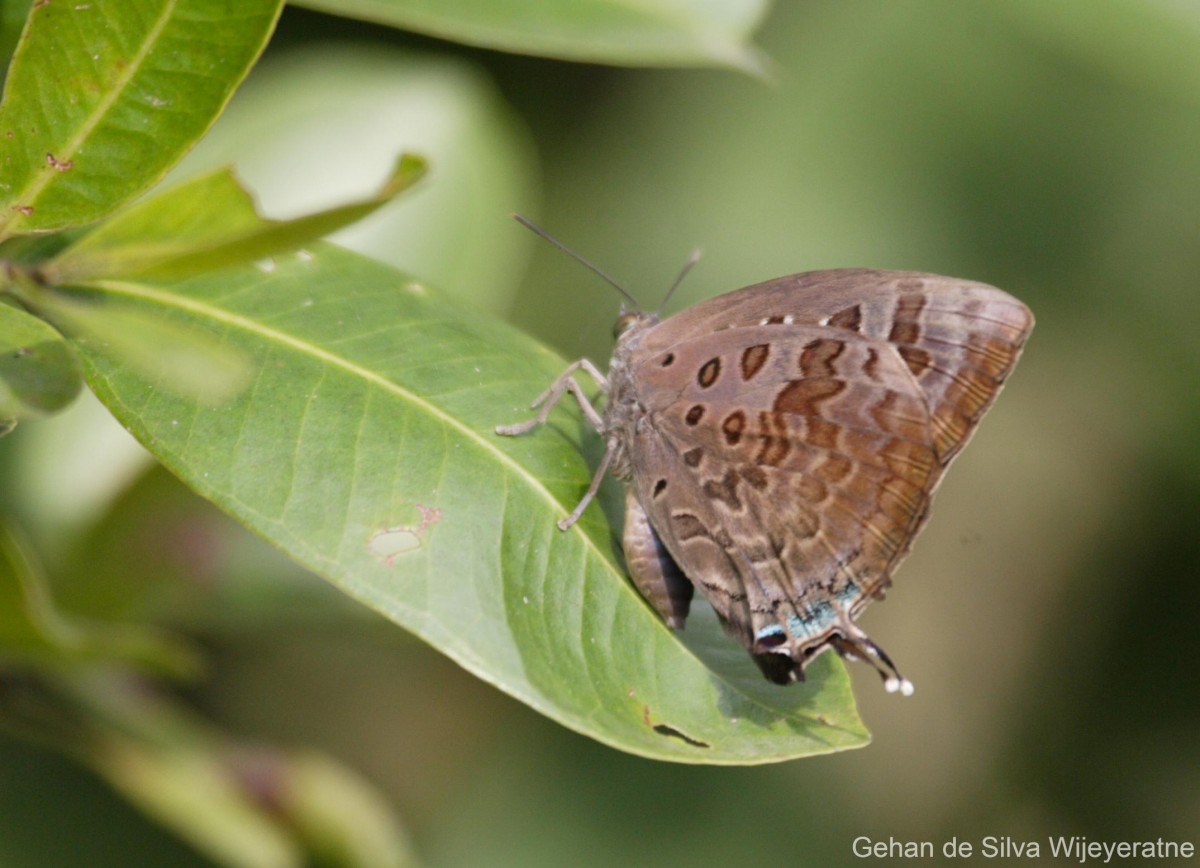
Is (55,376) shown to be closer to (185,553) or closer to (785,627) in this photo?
(785,627)

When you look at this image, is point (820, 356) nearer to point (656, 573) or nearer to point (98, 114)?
point (656, 573)

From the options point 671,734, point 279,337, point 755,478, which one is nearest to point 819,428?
point 755,478

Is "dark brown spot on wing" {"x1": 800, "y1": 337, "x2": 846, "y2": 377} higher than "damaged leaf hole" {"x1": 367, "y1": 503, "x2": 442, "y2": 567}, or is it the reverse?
"dark brown spot on wing" {"x1": 800, "y1": 337, "x2": 846, "y2": 377}

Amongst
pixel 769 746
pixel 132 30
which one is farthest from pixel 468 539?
pixel 132 30

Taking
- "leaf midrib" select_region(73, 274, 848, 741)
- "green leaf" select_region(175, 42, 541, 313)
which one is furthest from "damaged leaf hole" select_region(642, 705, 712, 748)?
"green leaf" select_region(175, 42, 541, 313)

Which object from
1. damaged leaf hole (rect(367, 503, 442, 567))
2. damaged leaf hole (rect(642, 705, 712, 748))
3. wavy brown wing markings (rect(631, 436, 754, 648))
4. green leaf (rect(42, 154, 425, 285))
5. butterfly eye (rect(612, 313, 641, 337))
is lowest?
damaged leaf hole (rect(642, 705, 712, 748))

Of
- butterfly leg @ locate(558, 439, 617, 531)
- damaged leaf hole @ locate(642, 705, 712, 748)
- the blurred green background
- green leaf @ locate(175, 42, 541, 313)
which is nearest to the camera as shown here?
damaged leaf hole @ locate(642, 705, 712, 748)

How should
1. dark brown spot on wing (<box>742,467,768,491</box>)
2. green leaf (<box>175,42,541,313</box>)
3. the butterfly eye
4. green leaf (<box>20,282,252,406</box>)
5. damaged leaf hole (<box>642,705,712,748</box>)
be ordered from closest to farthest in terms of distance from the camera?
green leaf (<box>20,282,252,406</box>) < damaged leaf hole (<box>642,705,712,748</box>) < dark brown spot on wing (<box>742,467,768,491</box>) < the butterfly eye < green leaf (<box>175,42,541,313</box>)

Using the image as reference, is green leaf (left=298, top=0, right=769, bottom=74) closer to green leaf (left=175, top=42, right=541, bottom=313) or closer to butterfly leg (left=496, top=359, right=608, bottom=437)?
butterfly leg (left=496, top=359, right=608, bottom=437)
